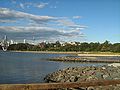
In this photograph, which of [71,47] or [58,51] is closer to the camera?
[71,47]

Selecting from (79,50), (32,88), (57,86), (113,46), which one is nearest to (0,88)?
(32,88)

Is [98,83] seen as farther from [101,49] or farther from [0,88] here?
[101,49]

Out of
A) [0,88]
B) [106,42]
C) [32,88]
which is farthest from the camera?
[106,42]

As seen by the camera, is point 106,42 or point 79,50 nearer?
point 106,42

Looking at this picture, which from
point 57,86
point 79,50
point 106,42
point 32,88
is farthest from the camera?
point 79,50

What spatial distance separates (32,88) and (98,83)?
129 centimetres

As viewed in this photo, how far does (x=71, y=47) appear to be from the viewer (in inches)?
7141

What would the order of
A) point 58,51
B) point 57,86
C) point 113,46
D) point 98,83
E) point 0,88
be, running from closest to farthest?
point 0,88
point 57,86
point 98,83
point 113,46
point 58,51

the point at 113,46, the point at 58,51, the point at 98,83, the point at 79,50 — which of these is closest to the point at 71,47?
the point at 79,50

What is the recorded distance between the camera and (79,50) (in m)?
176

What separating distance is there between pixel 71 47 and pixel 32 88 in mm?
177721

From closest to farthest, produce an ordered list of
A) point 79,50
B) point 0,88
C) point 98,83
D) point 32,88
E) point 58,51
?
point 0,88 < point 32,88 < point 98,83 < point 79,50 < point 58,51

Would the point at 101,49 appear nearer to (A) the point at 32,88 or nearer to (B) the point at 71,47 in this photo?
(B) the point at 71,47

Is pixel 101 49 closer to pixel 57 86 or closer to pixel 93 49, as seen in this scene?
pixel 93 49
